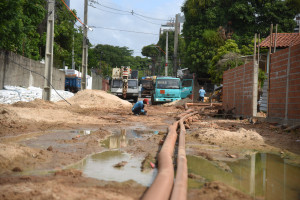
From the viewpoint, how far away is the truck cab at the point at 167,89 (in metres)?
24.9

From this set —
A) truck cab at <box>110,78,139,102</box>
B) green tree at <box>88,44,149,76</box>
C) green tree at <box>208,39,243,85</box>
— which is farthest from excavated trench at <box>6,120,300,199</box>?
green tree at <box>88,44,149,76</box>

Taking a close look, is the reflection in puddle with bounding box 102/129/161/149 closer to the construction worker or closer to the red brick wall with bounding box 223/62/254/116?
the construction worker

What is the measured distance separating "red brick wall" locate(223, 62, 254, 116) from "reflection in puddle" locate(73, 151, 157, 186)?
Answer: 26.2 ft

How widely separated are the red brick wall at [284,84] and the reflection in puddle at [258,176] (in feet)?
12.4

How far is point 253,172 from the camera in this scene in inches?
169

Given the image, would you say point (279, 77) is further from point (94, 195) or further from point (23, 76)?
point (23, 76)

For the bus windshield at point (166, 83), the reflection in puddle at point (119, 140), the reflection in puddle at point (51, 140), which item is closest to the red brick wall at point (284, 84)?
the reflection in puddle at point (119, 140)

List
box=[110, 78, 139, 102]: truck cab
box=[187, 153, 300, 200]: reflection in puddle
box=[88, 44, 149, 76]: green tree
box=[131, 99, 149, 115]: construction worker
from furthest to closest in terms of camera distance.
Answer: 1. box=[88, 44, 149, 76]: green tree
2. box=[110, 78, 139, 102]: truck cab
3. box=[131, 99, 149, 115]: construction worker
4. box=[187, 153, 300, 200]: reflection in puddle

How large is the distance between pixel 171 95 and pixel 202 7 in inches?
513

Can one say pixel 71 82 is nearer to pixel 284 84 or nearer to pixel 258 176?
pixel 284 84

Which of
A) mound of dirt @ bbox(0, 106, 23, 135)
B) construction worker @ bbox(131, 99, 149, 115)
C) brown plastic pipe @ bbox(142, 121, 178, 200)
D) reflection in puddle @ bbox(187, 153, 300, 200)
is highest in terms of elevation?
construction worker @ bbox(131, 99, 149, 115)

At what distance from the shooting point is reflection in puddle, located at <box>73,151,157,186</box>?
362cm

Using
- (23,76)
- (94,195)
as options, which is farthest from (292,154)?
(23,76)

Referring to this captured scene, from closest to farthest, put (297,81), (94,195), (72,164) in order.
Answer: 1. (94,195)
2. (72,164)
3. (297,81)
